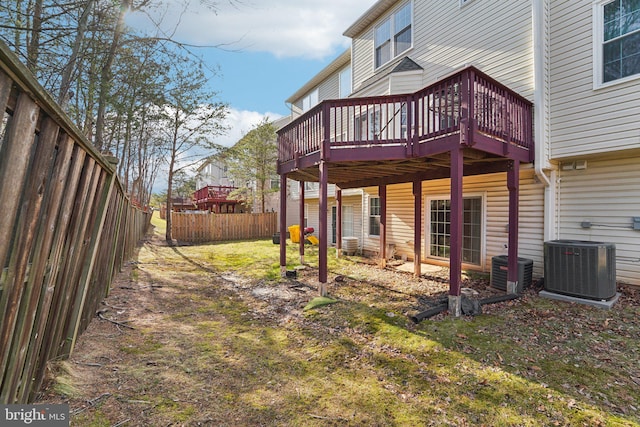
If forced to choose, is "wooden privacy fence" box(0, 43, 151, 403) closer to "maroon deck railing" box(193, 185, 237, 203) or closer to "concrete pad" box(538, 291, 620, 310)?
"concrete pad" box(538, 291, 620, 310)

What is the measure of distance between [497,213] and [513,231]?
5.16 feet

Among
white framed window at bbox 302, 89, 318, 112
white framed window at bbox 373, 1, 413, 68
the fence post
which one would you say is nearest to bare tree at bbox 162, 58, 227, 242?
white framed window at bbox 302, 89, 318, 112

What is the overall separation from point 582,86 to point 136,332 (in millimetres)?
8733

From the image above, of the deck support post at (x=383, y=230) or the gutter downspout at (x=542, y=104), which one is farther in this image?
the deck support post at (x=383, y=230)

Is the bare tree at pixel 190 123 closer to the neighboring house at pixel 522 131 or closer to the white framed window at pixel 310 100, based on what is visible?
the white framed window at pixel 310 100

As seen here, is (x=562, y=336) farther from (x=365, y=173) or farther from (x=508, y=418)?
(x=365, y=173)

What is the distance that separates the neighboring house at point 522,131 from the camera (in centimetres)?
527

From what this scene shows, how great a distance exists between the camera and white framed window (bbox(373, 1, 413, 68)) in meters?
9.45

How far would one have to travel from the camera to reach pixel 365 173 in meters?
8.00

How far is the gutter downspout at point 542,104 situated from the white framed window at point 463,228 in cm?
147

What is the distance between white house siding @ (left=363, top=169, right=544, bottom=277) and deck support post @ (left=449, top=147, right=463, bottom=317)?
280 cm

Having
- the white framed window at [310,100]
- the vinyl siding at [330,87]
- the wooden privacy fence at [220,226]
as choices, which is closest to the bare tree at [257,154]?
the wooden privacy fence at [220,226]

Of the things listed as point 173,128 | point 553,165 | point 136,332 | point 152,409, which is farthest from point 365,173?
point 173,128

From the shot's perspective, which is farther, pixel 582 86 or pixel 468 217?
pixel 468 217
